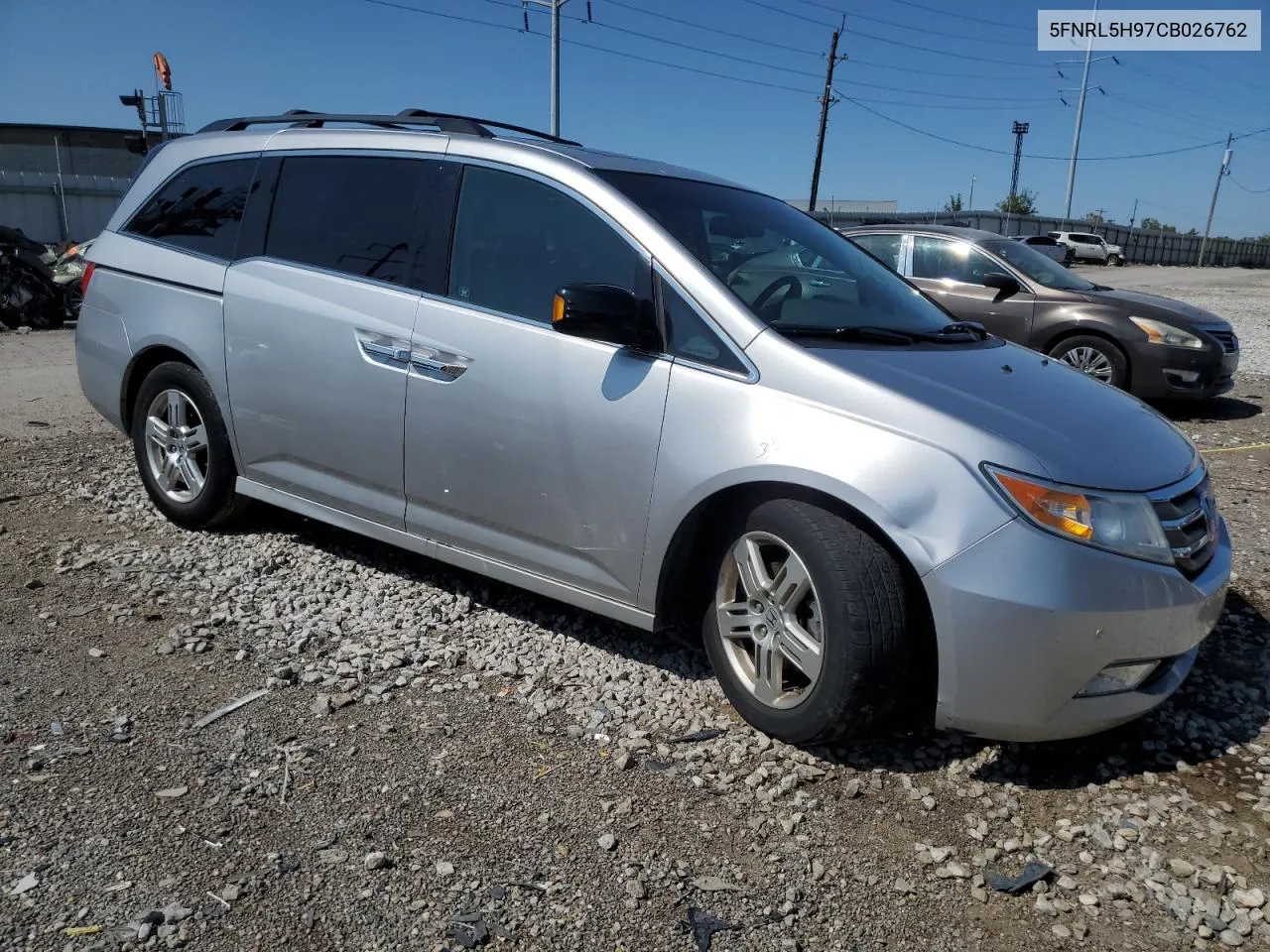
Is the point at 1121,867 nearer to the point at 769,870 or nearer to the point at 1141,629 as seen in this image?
the point at 1141,629

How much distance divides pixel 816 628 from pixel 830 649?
12 cm

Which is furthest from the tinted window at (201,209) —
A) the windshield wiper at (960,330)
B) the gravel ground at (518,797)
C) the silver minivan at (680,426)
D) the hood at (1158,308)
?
the hood at (1158,308)

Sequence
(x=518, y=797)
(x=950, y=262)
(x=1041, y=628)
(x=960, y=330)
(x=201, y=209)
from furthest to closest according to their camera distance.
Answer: (x=950, y=262)
(x=201, y=209)
(x=960, y=330)
(x=518, y=797)
(x=1041, y=628)

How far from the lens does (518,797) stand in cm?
281

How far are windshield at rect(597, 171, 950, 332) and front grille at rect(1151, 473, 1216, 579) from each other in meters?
1.11

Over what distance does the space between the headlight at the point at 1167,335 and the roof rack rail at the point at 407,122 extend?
6574 mm

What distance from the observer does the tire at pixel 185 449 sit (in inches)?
179

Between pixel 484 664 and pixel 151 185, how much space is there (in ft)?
10.4

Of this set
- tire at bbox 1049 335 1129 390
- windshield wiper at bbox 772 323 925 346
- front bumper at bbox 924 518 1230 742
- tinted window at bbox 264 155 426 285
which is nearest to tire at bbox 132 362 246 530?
tinted window at bbox 264 155 426 285

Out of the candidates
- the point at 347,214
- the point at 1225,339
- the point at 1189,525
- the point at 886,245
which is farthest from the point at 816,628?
the point at 1225,339

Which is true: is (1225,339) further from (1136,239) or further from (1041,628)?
(1136,239)

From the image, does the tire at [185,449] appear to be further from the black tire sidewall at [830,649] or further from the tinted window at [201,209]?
the black tire sidewall at [830,649]

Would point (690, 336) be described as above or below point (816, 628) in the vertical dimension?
above

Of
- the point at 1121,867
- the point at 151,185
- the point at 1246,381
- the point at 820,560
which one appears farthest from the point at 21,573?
the point at 1246,381
